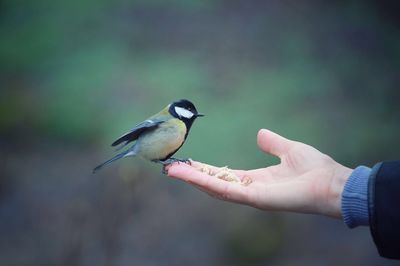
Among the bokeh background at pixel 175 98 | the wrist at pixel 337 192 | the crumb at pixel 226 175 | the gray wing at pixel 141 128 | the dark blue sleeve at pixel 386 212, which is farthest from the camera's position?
the bokeh background at pixel 175 98

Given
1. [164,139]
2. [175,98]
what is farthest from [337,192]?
[175,98]

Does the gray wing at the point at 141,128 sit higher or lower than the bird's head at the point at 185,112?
lower

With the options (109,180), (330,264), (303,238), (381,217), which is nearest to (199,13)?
(109,180)

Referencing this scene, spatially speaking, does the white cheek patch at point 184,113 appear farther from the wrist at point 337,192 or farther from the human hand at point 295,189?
the wrist at point 337,192

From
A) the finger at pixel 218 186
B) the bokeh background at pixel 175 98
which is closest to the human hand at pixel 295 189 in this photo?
the finger at pixel 218 186

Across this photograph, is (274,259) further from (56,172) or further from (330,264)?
(56,172)

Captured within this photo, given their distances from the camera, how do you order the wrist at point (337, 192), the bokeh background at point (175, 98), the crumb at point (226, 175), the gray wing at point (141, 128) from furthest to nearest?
the bokeh background at point (175, 98)
the gray wing at point (141, 128)
the crumb at point (226, 175)
the wrist at point (337, 192)
